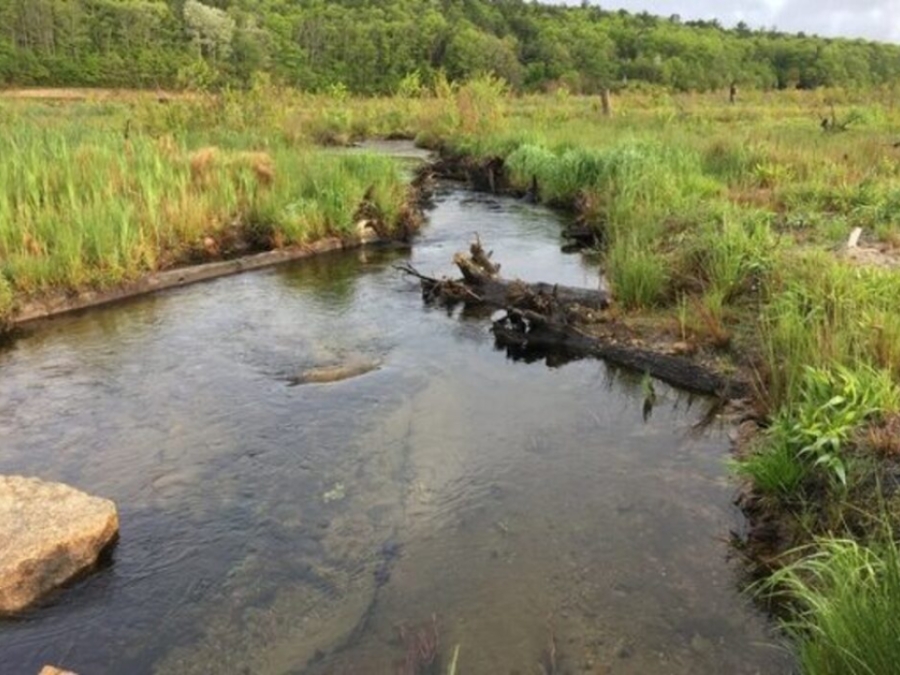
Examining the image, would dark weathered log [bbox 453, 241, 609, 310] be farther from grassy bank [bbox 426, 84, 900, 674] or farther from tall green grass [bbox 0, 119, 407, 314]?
tall green grass [bbox 0, 119, 407, 314]

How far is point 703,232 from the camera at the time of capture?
350 inches

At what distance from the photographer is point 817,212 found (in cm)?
1041

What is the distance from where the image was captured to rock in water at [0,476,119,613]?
13.1 feet

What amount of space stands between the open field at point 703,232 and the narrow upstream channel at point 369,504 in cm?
64

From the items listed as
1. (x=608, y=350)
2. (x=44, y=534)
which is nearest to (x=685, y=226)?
(x=608, y=350)

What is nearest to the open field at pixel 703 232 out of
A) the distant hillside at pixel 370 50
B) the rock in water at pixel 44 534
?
the rock in water at pixel 44 534

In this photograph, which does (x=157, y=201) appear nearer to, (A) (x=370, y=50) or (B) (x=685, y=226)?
(B) (x=685, y=226)

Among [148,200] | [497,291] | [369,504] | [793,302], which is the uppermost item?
[793,302]

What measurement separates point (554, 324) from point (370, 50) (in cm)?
6751

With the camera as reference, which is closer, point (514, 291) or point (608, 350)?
point (608, 350)

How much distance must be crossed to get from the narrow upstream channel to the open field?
643mm

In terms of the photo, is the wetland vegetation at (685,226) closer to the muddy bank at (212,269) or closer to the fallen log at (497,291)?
the muddy bank at (212,269)

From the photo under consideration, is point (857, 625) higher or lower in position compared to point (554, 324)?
higher

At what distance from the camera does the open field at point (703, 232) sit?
4.26m
